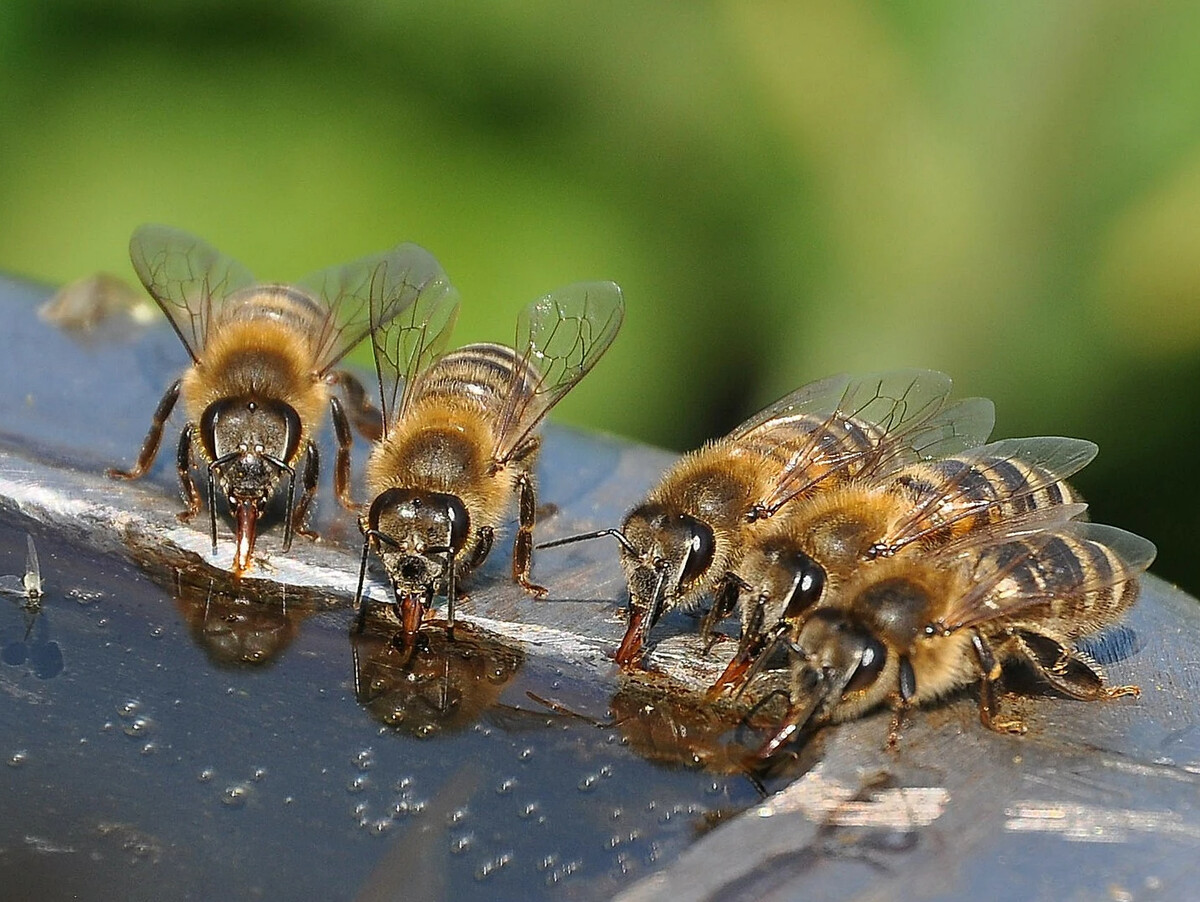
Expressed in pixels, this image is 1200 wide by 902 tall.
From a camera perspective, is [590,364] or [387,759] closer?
[387,759]

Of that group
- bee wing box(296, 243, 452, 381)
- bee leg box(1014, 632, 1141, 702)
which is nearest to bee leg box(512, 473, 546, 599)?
bee wing box(296, 243, 452, 381)

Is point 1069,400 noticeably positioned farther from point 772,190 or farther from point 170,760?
point 170,760

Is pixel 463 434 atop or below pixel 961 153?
below

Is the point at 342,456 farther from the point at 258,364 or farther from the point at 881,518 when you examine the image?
the point at 881,518

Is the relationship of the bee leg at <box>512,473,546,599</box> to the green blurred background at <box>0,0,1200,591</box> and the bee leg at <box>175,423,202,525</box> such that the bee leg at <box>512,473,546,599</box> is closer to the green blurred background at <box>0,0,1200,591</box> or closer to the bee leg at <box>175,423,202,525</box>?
the bee leg at <box>175,423,202,525</box>

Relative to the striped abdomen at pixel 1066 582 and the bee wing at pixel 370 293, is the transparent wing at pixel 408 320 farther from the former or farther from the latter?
the striped abdomen at pixel 1066 582

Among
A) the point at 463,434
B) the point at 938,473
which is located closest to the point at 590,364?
the point at 463,434
